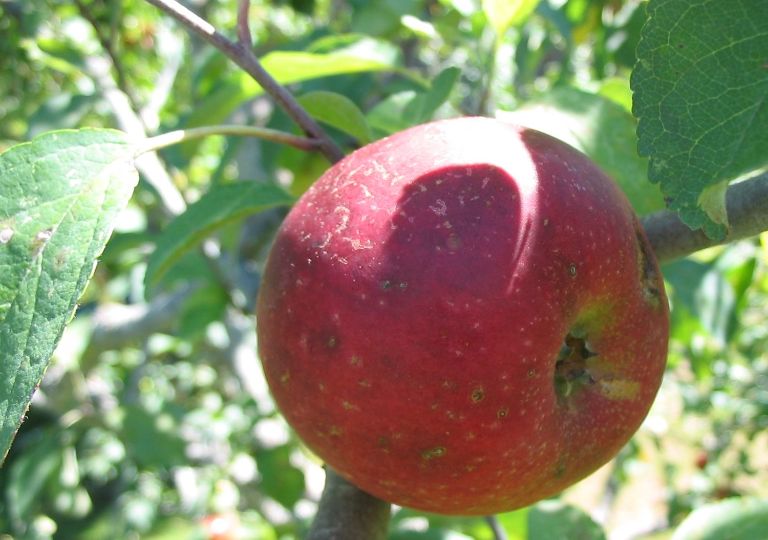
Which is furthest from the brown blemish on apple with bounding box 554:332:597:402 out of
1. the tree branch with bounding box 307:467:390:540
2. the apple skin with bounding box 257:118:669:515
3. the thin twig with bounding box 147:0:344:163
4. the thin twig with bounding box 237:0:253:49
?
the thin twig with bounding box 237:0:253:49

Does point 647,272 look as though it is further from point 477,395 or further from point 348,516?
point 348,516

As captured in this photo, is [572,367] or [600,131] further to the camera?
[600,131]

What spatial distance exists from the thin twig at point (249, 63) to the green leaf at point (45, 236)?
0.50 ft

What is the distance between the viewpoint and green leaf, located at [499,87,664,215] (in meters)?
0.87

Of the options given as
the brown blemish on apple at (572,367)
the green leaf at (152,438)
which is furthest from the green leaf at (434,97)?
the green leaf at (152,438)

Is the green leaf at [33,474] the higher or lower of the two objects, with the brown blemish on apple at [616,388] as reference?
lower

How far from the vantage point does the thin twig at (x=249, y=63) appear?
76 cm

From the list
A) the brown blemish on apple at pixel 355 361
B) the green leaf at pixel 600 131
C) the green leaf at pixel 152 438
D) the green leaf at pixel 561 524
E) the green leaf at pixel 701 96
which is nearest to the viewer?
the green leaf at pixel 701 96

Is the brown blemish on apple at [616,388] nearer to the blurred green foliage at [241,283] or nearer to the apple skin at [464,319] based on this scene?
the apple skin at [464,319]

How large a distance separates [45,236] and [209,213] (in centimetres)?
28

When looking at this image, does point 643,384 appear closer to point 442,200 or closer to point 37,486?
point 442,200

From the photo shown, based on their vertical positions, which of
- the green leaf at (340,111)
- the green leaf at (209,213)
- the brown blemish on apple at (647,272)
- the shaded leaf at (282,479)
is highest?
the brown blemish on apple at (647,272)

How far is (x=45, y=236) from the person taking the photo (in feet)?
2.04

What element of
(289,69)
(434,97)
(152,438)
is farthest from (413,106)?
(152,438)
